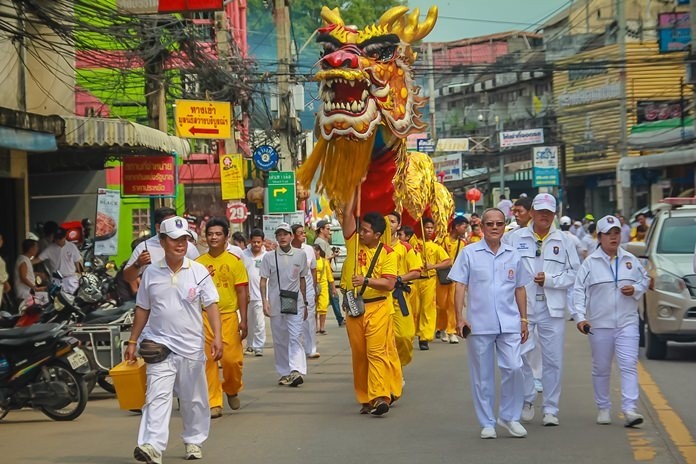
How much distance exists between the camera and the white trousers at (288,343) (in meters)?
13.9

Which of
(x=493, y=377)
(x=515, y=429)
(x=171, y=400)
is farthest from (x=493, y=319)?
(x=171, y=400)

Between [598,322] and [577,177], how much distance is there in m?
48.7

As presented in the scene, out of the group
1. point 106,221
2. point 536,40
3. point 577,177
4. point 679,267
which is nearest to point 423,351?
point 679,267

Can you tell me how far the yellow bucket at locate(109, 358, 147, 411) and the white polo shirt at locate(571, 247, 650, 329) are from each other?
12.2ft

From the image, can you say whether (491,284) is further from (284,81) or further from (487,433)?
(284,81)

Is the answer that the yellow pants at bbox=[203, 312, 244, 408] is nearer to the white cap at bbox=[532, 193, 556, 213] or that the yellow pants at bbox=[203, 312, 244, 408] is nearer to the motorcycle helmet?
the motorcycle helmet

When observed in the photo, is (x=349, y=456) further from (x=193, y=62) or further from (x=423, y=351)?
(x=193, y=62)

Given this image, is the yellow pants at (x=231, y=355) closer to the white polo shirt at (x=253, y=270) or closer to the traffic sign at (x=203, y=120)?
the white polo shirt at (x=253, y=270)

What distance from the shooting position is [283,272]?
14.3 metres

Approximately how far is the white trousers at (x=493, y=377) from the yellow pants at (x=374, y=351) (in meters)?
1.65

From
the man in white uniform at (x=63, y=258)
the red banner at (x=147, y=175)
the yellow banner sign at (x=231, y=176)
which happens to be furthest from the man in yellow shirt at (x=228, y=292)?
the yellow banner sign at (x=231, y=176)

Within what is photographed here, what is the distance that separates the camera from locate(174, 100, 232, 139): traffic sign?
25.8 m

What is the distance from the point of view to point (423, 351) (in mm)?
17391

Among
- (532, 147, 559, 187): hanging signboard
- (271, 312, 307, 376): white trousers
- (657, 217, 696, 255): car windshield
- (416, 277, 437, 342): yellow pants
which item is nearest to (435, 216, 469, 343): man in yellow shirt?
(416, 277, 437, 342): yellow pants
